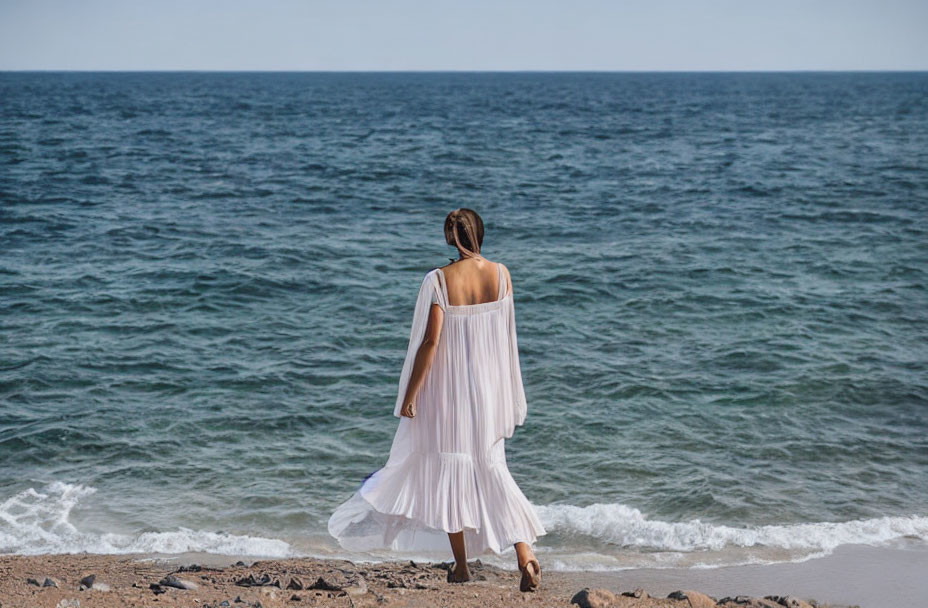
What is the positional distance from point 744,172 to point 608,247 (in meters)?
13.3

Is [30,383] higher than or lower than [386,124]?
lower

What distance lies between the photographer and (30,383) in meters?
10.8

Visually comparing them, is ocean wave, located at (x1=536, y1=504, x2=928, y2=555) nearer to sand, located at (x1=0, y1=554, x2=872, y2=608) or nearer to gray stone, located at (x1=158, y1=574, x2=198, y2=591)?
sand, located at (x1=0, y1=554, x2=872, y2=608)

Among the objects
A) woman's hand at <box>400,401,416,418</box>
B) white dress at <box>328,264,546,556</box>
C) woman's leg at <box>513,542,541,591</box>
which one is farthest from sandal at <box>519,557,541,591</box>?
woman's hand at <box>400,401,416,418</box>

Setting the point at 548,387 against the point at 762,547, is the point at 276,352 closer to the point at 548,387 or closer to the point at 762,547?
the point at 548,387

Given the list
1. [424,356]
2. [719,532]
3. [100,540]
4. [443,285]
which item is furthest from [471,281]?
[100,540]

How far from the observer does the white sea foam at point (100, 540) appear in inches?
274

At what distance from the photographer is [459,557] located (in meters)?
5.09

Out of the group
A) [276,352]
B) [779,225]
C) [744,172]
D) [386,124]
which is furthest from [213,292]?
[386,124]

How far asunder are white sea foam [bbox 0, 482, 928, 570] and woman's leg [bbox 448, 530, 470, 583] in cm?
144

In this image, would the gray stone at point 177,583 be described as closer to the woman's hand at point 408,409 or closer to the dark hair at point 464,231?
the woman's hand at point 408,409

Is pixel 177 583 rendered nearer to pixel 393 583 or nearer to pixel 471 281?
pixel 393 583

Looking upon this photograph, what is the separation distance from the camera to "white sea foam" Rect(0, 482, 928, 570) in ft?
22.4

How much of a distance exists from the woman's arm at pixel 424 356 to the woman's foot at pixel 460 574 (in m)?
1.07
